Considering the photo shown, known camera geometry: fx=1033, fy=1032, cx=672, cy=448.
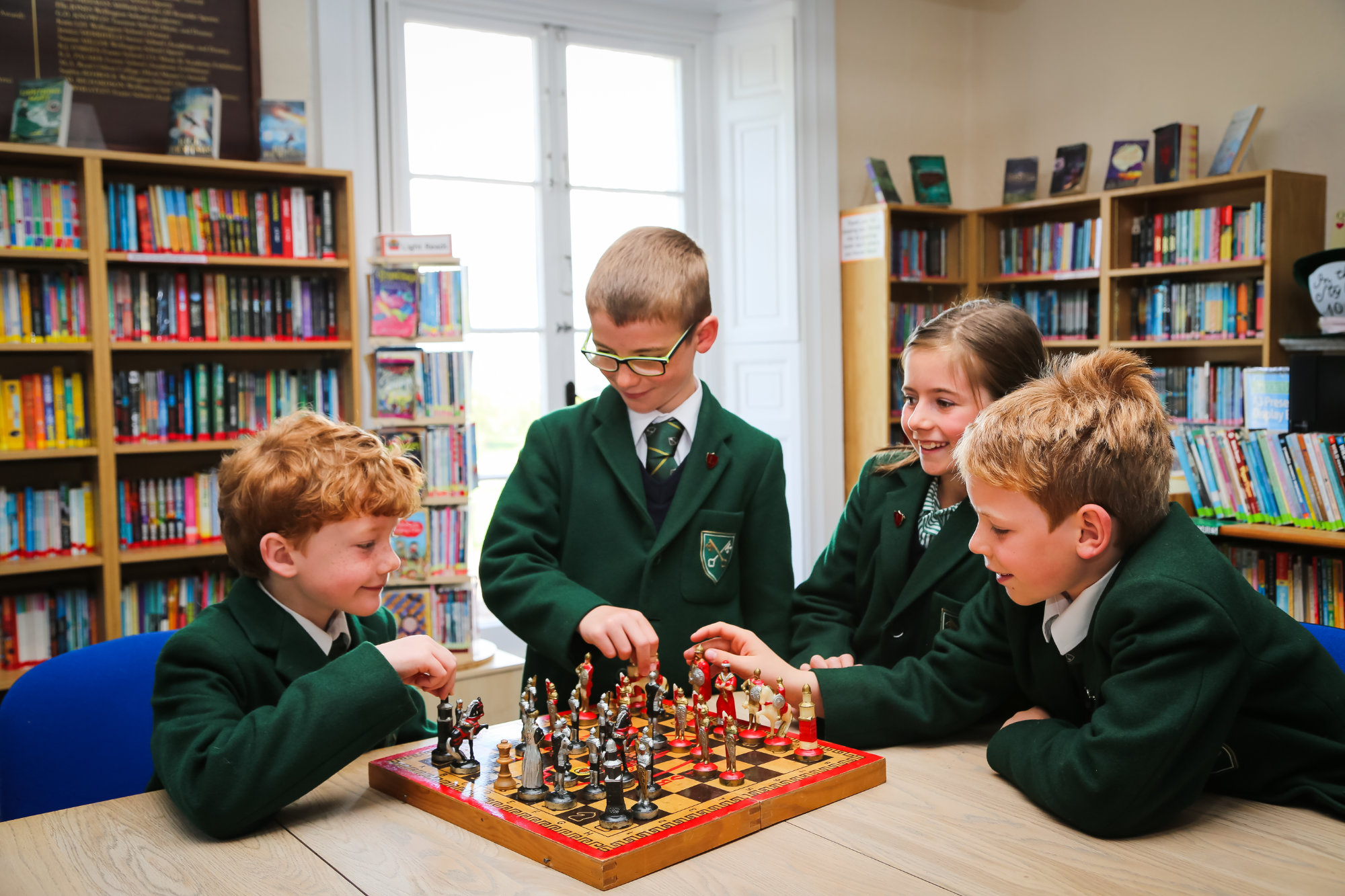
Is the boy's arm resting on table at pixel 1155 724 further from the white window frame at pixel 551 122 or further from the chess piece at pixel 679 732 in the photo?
the white window frame at pixel 551 122

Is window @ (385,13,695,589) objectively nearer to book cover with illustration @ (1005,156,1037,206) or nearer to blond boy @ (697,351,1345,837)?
book cover with illustration @ (1005,156,1037,206)

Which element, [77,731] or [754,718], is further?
[77,731]

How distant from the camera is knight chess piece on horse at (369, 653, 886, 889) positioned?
1053mm

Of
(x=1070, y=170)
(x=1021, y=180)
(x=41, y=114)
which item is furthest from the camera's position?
(x=1021, y=180)

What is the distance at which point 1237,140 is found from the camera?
449cm

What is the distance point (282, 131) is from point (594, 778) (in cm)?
337

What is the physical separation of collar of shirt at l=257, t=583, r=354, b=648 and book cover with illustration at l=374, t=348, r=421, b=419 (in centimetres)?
249

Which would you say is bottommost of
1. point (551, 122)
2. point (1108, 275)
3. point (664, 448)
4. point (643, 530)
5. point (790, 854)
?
point (790, 854)

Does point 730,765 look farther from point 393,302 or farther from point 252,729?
point 393,302

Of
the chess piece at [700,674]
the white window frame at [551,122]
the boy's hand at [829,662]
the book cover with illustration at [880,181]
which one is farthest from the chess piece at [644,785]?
the book cover with illustration at [880,181]

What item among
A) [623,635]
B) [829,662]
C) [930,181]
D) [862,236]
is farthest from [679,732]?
[930,181]

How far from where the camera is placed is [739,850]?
1.08 m

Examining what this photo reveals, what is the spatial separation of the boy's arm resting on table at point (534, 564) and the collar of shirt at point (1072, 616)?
2.11ft

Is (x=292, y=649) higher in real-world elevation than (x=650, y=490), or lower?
lower
